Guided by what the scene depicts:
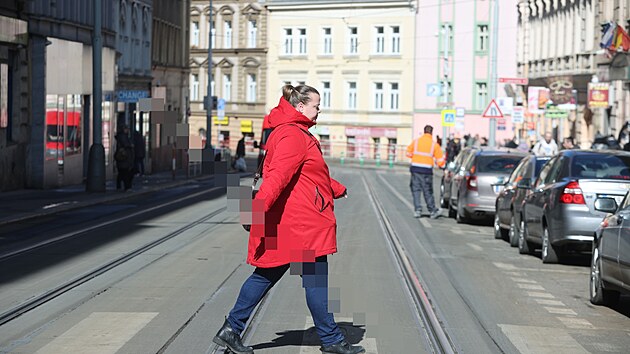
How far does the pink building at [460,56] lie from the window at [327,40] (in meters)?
5.78

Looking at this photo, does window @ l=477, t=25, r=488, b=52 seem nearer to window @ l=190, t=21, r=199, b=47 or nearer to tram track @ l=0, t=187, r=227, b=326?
window @ l=190, t=21, r=199, b=47

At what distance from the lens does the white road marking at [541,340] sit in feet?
29.2

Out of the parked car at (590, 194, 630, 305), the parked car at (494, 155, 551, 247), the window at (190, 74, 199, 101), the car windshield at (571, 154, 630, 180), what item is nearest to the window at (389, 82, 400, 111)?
the window at (190, 74, 199, 101)

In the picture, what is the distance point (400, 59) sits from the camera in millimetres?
72625

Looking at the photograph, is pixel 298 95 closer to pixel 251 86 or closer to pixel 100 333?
pixel 100 333

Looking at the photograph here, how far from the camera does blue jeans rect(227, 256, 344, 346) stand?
25.1ft

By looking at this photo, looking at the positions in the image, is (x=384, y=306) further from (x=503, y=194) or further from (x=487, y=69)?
(x=487, y=69)

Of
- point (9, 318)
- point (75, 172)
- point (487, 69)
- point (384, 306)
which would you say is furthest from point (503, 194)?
point (487, 69)

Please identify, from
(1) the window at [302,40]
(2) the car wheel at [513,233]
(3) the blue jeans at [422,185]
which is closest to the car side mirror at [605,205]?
(2) the car wheel at [513,233]

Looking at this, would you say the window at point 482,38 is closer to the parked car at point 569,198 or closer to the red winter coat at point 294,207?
the parked car at point 569,198

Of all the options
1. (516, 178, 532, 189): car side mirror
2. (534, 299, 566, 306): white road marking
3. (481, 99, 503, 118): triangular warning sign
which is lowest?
(534, 299, 566, 306): white road marking

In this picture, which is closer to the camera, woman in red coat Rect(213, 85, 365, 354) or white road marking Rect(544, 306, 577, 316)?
woman in red coat Rect(213, 85, 365, 354)

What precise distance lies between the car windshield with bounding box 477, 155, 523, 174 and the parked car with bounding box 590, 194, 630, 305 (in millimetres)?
11136

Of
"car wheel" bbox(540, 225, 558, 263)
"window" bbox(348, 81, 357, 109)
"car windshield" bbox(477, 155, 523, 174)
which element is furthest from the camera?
"window" bbox(348, 81, 357, 109)
